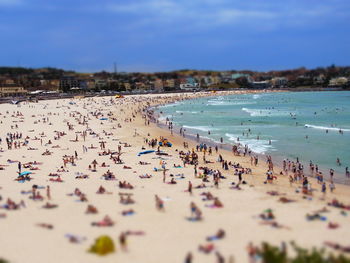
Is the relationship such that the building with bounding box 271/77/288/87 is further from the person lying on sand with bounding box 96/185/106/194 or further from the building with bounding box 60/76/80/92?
the person lying on sand with bounding box 96/185/106/194

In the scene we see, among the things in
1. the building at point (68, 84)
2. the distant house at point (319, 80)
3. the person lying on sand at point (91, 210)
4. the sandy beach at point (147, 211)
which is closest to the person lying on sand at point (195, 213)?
the sandy beach at point (147, 211)

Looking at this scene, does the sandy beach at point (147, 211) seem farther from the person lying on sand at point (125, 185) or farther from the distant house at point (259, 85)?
the distant house at point (259, 85)

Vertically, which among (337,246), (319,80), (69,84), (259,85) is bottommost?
(337,246)

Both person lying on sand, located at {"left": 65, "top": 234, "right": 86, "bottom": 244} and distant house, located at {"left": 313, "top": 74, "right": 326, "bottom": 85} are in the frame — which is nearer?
person lying on sand, located at {"left": 65, "top": 234, "right": 86, "bottom": 244}

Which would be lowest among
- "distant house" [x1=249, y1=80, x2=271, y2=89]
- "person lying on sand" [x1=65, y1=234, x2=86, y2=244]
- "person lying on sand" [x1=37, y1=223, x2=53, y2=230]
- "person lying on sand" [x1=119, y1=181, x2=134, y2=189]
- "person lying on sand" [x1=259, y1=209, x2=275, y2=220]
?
"person lying on sand" [x1=259, y1=209, x2=275, y2=220]

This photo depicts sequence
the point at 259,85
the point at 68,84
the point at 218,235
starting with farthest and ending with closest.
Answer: the point at 259,85 < the point at 68,84 < the point at 218,235

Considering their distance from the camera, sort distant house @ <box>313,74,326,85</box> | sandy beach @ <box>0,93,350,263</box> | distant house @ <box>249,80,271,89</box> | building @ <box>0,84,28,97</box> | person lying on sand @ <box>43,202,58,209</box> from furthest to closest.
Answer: distant house @ <box>249,80,271,89</box> < distant house @ <box>313,74,326,85</box> < building @ <box>0,84,28,97</box> < person lying on sand @ <box>43,202,58,209</box> < sandy beach @ <box>0,93,350,263</box>

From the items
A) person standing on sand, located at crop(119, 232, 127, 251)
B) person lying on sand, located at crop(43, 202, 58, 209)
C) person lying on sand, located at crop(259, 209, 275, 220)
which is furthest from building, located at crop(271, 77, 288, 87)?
person standing on sand, located at crop(119, 232, 127, 251)

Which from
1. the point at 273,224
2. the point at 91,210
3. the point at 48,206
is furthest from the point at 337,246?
the point at 48,206

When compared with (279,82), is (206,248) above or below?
below

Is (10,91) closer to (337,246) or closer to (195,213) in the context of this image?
(195,213)

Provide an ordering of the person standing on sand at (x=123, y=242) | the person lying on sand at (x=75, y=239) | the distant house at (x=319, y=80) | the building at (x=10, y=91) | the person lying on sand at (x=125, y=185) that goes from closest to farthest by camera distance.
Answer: the person standing on sand at (x=123, y=242), the person lying on sand at (x=75, y=239), the person lying on sand at (x=125, y=185), the building at (x=10, y=91), the distant house at (x=319, y=80)
